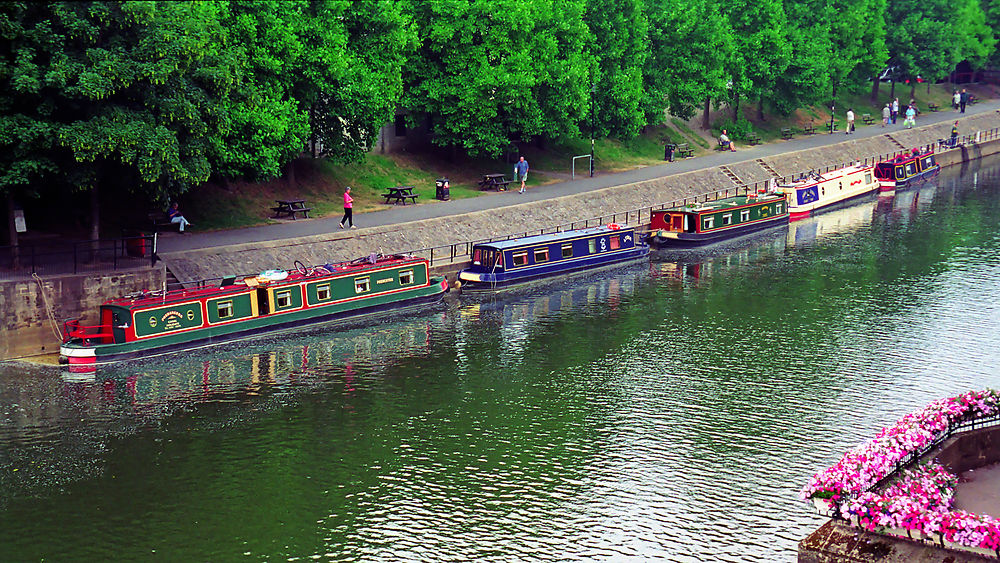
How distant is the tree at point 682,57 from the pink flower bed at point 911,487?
56.4 meters

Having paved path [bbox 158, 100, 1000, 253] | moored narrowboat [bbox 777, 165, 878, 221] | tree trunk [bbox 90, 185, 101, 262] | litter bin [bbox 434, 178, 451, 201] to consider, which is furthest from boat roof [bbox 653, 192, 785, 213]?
tree trunk [bbox 90, 185, 101, 262]

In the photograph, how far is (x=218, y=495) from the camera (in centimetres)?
3003

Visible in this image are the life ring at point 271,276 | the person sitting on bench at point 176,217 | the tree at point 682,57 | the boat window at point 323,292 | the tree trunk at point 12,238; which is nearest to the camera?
the tree trunk at point 12,238

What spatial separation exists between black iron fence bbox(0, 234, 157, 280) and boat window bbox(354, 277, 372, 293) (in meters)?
8.44

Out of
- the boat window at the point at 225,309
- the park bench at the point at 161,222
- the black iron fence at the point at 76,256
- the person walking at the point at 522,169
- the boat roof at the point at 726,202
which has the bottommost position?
the boat window at the point at 225,309

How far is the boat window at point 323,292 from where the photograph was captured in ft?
154

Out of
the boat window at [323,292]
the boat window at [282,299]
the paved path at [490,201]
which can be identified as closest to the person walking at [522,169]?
the paved path at [490,201]

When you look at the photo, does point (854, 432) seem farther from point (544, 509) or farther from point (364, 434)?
point (364, 434)

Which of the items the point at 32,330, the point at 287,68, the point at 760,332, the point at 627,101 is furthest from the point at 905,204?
the point at 32,330

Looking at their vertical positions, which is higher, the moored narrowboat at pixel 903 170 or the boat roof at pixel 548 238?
the moored narrowboat at pixel 903 170

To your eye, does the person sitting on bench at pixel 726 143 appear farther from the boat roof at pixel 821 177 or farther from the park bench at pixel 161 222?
the park bench at pixel 161 222

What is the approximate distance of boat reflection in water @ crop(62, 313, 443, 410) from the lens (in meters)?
38.3

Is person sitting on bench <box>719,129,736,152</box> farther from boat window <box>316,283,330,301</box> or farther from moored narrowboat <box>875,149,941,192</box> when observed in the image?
boat window <box>316,283,330,301</box>

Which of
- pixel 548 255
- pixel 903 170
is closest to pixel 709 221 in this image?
pixel 548 255
